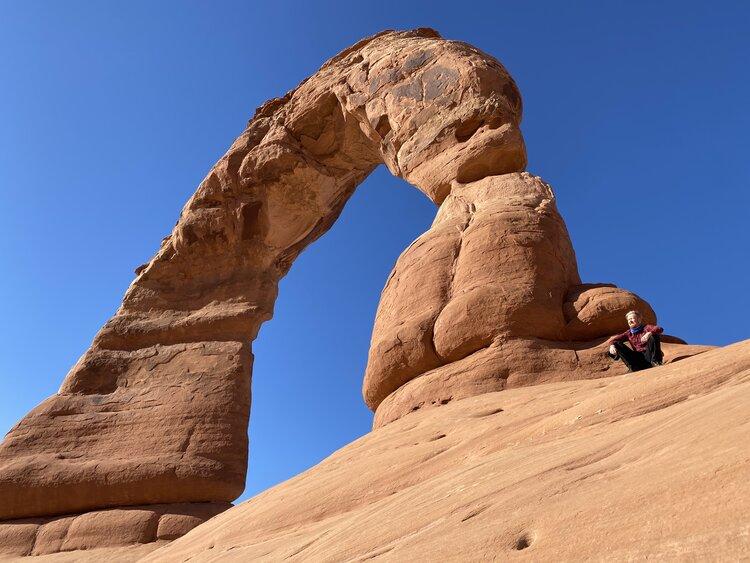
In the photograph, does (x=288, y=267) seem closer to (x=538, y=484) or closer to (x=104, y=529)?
→ (x=104, y=529)

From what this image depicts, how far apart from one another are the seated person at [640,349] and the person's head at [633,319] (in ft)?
0.28

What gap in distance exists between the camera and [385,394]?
5891mm

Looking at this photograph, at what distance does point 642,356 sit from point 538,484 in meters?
2.54

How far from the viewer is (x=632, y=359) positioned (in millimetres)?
4625

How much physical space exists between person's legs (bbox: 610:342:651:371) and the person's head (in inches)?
11.3

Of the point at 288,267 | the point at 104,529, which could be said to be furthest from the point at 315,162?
the point at 104,529

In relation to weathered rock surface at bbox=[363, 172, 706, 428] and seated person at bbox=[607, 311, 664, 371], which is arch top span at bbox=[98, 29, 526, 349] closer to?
weathered rock surface at bbox=[363, 172, 706, 428]

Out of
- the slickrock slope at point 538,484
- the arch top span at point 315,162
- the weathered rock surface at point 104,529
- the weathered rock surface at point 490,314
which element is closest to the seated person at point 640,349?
the weathered rock surface at point 490,314

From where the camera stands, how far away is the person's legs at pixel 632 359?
15.1 feet

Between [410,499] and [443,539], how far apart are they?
0.77m

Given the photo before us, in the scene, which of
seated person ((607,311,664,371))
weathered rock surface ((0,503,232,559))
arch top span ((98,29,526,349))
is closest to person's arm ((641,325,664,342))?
seated person ((607,311,664,371))

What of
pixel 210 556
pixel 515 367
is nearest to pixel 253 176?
pixel 515 367

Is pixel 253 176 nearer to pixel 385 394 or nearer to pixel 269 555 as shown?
pixel 385 394

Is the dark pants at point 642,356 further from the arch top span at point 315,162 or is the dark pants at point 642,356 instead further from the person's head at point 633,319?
the arch top span at point 315,162
